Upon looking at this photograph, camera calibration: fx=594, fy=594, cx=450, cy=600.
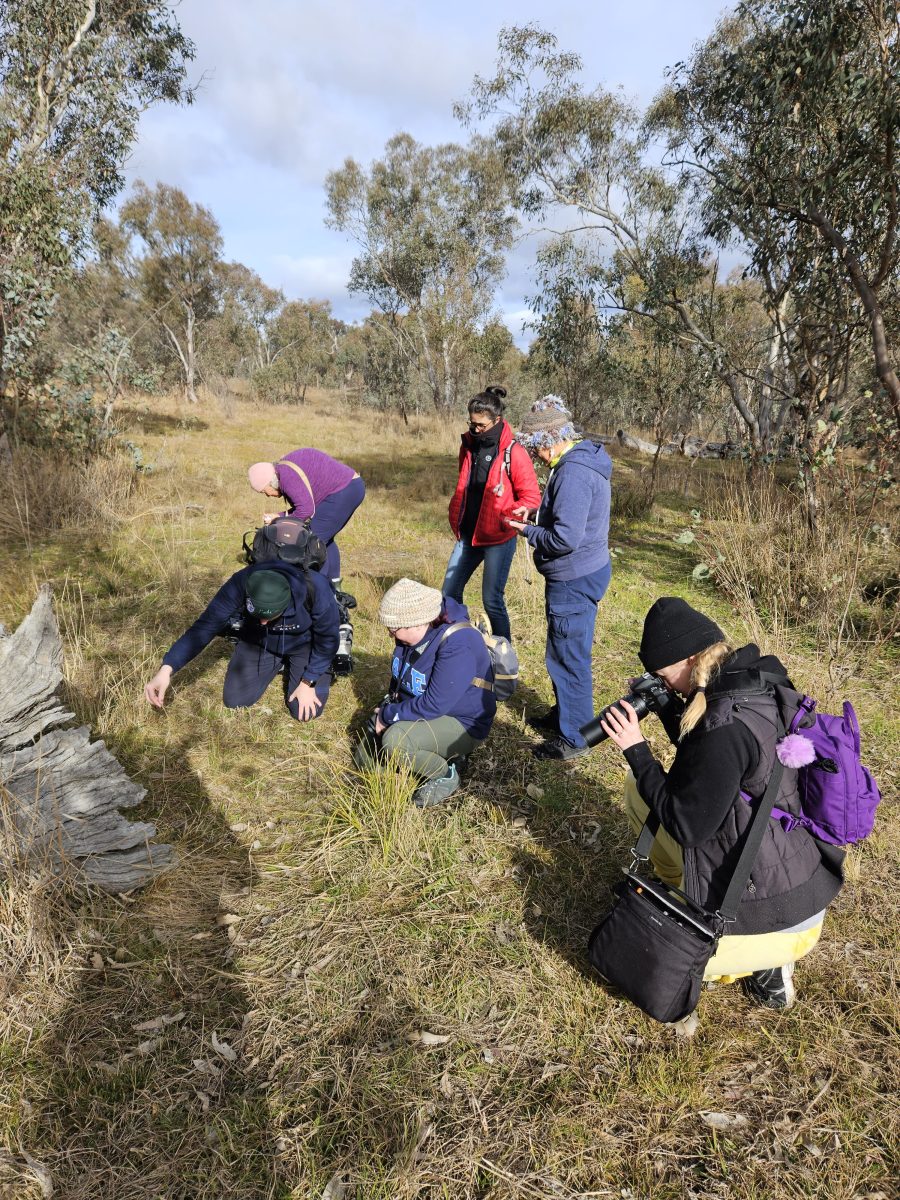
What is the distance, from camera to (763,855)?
69.4 inches

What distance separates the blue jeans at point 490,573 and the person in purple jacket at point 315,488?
0.91m

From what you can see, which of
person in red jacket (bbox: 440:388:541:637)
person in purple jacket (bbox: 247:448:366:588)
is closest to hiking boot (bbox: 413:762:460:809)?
person in red jacket (bbox: 440:388:541:637)

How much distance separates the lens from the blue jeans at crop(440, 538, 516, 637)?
3961 millimetres

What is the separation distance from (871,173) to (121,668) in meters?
7.73

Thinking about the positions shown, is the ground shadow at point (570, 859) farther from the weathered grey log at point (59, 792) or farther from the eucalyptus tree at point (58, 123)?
the eucalyptus tree at point (58, 123)

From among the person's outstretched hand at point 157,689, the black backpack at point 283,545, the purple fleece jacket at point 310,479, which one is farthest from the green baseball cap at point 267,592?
the purple fleece jacket at point 310,479

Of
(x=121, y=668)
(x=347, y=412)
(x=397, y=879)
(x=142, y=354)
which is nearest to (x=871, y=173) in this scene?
(x=397, y=879)

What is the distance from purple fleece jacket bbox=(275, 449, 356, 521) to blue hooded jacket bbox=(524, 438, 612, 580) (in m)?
1.71

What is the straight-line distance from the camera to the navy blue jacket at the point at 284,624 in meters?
3.09

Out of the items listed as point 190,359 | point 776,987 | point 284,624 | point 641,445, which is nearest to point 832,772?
point 776,987

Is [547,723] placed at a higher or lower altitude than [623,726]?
lower

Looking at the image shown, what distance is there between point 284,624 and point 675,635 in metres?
2.34

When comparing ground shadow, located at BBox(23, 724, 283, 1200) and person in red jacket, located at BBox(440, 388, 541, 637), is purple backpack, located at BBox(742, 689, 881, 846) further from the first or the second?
person in red jacket, located at BBox(440, 388, 541, 637)

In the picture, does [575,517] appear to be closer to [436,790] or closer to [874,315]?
[436,790]
